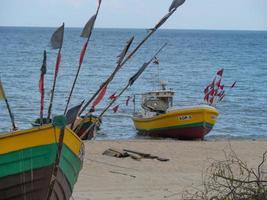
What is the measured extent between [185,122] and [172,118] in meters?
0.42

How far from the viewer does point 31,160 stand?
8.20 metres

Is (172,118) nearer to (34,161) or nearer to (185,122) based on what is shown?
(185,122)

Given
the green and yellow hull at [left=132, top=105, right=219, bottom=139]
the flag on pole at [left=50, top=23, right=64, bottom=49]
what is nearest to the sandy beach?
the green and yellow hull at [left=132, top=105, right=219, bottom=139]

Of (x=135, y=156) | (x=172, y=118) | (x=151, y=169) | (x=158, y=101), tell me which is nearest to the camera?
(x=151, y=169)

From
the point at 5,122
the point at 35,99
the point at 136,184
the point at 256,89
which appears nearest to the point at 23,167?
the point at 136,184

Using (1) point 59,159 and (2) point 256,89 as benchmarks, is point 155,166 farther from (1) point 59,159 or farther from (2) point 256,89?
(2) point 256,89

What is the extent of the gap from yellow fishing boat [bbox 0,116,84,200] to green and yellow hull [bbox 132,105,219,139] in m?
11.8

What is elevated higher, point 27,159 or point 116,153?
point 27,159

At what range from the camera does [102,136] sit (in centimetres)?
2217

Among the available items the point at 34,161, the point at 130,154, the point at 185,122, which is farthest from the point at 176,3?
the point at 185,122

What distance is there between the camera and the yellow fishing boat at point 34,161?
809 centimetres

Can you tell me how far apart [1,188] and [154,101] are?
13.5 metres

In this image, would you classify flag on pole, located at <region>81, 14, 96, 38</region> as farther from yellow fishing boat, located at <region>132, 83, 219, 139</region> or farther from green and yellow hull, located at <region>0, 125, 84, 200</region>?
yellow fishing boat, located at <region>132, 83, 219, 139</region>

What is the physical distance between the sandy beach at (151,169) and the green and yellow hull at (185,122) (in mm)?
962
